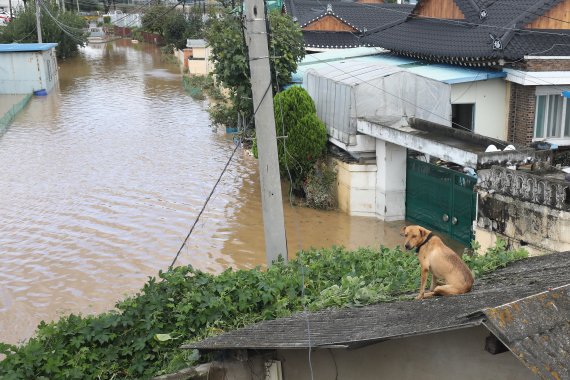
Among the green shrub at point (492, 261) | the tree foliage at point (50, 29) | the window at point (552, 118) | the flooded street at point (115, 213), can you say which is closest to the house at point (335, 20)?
the flooded street at point (115, 213)

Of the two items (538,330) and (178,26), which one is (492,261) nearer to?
(538,330)

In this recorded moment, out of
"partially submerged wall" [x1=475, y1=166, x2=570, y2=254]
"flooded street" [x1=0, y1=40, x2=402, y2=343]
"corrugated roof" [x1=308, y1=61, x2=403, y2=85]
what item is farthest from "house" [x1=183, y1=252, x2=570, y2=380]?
"corrugated roof" [x1=308, y1=61, x2=403, y2=85]

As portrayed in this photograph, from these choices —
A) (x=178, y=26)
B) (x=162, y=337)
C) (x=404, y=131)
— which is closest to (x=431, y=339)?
(x=162, y=337)

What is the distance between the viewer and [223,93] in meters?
31.9

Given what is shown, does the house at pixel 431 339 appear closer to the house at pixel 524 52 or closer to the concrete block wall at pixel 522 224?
the concrete block wall at pixel 522 224

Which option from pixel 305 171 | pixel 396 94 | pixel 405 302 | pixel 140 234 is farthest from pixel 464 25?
pixel 405 302

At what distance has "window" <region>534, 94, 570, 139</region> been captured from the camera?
55.5 feet

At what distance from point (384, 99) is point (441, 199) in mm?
2803

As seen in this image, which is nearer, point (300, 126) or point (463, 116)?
point (300, 126)

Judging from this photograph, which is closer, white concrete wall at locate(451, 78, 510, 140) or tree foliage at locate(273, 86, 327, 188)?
tree foliage at locate(273, 86, 327, 188)

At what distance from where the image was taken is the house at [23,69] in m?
34.0

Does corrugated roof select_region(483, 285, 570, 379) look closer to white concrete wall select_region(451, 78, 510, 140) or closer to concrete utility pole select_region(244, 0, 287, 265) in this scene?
concrete utility pole select_region(244, 0, 287, 265)

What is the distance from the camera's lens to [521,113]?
55.9 feet

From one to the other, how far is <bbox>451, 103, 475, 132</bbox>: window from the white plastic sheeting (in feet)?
5.04
